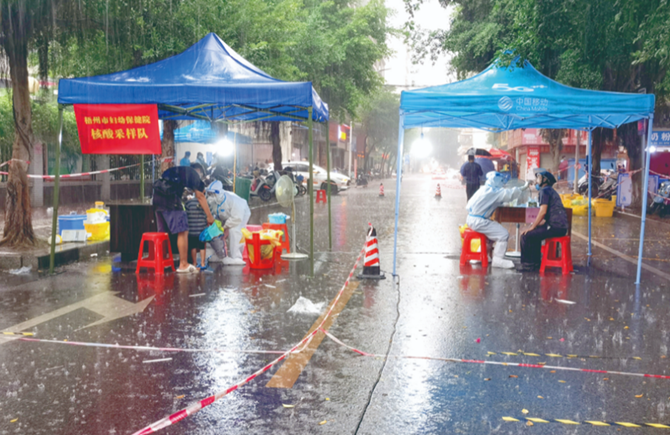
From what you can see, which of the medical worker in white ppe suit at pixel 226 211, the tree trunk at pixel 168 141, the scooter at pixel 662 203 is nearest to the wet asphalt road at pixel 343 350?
the medical worker in white ppe suit at pixel 226 211

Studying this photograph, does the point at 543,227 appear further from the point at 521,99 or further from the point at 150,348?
the point at 150,348

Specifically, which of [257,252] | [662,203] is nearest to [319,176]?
[662,203]

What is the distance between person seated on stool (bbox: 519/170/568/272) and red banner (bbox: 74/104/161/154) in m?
5.73

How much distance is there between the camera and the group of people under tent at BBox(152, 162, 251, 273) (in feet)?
30.3

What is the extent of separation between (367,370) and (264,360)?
0.86 m

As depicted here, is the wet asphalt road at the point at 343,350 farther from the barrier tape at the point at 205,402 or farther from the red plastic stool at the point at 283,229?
the red plastic stool at the point at 283,229

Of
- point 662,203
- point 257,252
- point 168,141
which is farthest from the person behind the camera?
point 662,203

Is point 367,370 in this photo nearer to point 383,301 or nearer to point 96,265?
point 383,301

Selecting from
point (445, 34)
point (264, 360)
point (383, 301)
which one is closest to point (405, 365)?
point (264, 360)

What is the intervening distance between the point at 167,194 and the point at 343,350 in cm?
465

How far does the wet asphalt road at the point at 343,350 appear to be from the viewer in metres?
4.15

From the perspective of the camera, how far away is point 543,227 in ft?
32.2

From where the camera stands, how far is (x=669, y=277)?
31.0 ft

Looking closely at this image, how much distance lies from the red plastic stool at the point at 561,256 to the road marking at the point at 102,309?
19.1 feet
